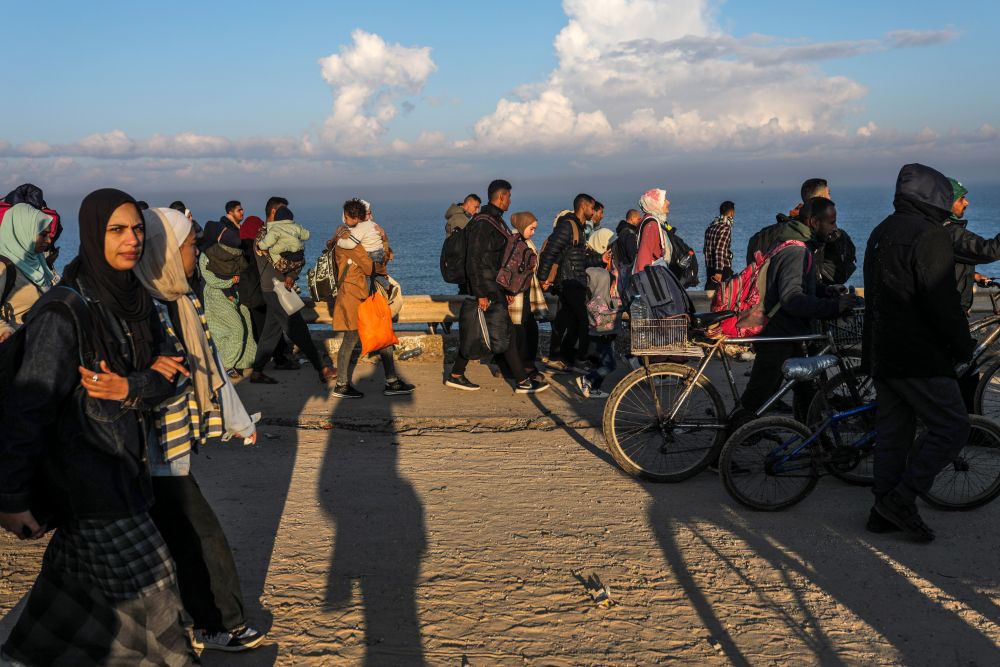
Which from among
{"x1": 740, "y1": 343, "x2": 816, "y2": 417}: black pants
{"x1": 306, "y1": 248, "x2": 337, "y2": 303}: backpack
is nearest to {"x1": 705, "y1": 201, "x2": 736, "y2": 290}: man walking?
{"x1": 306, "y1": 248, "x2": 337, "y2": 303}: backpack

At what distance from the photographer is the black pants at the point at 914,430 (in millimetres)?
4770

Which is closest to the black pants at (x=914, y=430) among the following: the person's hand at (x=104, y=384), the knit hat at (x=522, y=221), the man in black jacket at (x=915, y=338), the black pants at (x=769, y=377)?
the man in black jacket at (x=915, y=338)

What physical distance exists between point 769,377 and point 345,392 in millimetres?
4264

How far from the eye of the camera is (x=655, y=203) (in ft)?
26.1

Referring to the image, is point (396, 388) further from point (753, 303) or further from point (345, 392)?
point (753, 303)

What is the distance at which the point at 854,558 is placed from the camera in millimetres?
4742

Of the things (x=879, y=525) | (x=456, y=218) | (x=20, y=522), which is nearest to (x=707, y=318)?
(x=879, y=525)

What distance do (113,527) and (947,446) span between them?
4150mm

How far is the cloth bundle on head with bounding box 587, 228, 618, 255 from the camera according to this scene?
33.1ft

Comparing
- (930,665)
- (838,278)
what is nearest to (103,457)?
Answer: (930,665)

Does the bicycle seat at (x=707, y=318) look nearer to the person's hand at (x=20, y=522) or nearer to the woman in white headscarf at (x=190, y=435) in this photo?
the woman in white headscarf at (x=190, y=435)

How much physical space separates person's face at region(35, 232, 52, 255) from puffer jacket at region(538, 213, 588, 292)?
499 centimetres

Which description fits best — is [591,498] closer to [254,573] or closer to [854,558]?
[854,558]

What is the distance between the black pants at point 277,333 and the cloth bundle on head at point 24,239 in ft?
9.95
